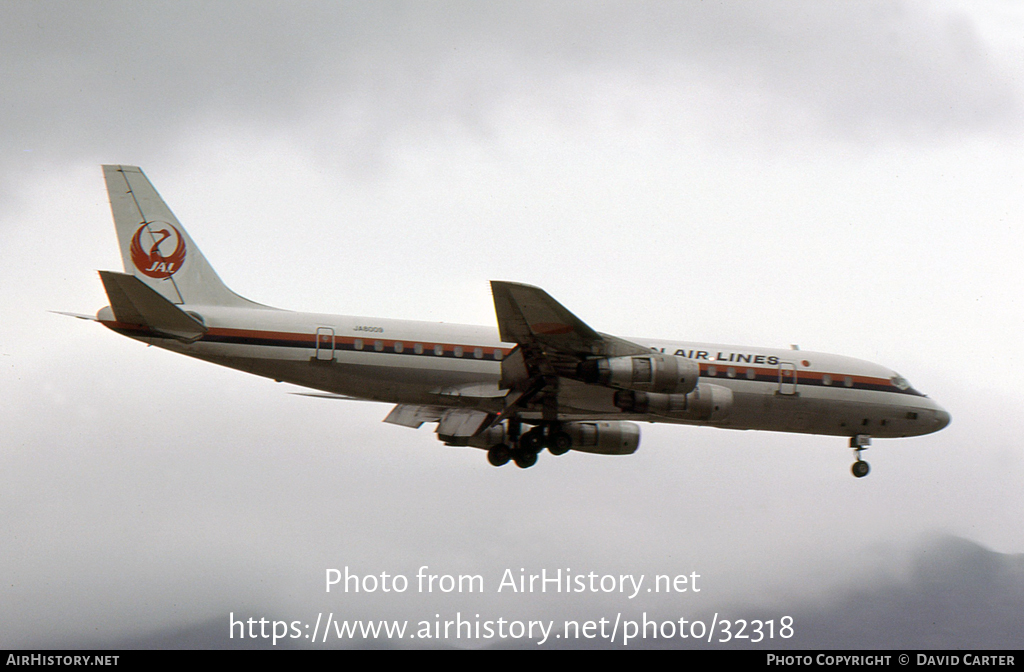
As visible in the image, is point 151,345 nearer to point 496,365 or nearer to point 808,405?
point 496,365

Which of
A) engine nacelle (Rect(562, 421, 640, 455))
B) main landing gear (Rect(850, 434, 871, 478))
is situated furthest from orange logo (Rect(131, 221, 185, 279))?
main landing gear (Rect(850, 434, 871, 478))

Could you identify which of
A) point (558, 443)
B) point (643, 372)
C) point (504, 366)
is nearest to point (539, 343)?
point (504, 366)

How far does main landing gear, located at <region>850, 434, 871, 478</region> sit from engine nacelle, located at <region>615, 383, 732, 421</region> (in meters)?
6.09

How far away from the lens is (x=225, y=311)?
26.6m

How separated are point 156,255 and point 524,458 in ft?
40.4

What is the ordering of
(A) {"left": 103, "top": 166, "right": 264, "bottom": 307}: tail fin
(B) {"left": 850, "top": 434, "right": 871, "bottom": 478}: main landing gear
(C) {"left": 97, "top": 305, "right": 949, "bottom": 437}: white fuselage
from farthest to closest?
(B) {"left": 850, "top": 434, "right": 871, "bottom": 478}: main landing gear → (A) {"left": 103, "top": 166, "right": 264, "bottom": 307}: tail fin → (C) {"left": 97, "top": 305, "right": 949, "bottom": 437}: white fuselage

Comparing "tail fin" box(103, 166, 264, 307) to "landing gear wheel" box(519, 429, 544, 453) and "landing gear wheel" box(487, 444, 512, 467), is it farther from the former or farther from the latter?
"landing gear wheel" box(519, 429, 544, 453)

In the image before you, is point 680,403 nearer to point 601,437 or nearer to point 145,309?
point 601,437

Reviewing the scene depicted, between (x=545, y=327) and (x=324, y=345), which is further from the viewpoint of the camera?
(x=324, y=345)

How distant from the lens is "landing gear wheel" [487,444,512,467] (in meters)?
27.9

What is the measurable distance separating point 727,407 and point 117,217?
1857cm

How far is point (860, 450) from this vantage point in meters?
30.6

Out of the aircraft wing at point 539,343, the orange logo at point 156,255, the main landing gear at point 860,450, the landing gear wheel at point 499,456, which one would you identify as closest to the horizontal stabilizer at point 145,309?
the orange logo at point 156,255
